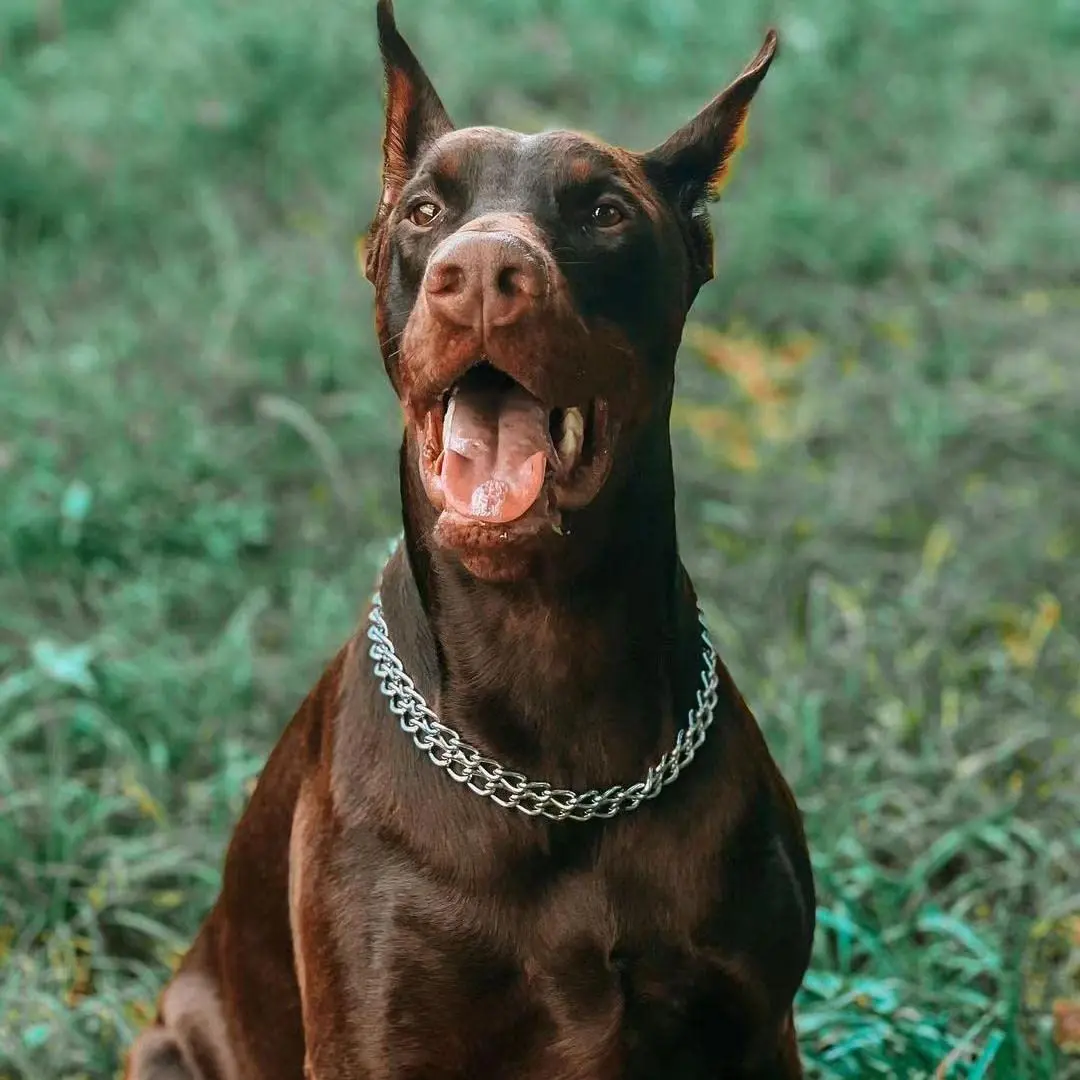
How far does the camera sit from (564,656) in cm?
221

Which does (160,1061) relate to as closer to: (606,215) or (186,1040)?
(186,1040)

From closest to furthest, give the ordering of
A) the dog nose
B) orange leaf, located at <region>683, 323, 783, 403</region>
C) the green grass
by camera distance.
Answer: the dog nose
the green grass
orange leaf, located at <region>683, 323, 783, 403</region>

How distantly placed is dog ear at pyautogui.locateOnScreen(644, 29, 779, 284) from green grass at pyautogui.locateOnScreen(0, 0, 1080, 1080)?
144cm

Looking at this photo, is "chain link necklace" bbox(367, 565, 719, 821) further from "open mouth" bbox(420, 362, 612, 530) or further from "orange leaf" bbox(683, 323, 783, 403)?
"orange leaf" bbox(683, 323, 783, 403)

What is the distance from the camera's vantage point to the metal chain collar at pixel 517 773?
2180mm

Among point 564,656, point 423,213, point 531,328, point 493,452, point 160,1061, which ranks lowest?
point 160,1061

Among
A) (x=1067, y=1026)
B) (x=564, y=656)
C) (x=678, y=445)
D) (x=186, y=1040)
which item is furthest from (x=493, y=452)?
(x=678, y=445)

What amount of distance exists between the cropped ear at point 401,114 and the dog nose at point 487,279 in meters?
0.37

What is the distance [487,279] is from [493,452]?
22 cm

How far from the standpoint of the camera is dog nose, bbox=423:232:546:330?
1893 mm

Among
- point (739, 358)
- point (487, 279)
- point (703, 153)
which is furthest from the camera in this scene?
point (739, 358)

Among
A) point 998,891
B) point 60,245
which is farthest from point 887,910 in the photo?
point 60,245

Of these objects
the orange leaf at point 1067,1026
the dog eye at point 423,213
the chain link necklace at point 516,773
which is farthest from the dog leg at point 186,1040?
the orange leaf at point 1067,1026

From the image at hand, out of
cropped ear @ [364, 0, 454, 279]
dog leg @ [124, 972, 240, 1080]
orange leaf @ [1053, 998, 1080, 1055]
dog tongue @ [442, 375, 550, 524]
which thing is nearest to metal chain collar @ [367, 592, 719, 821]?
dog tongue @ [442, 375, 550, 524]
